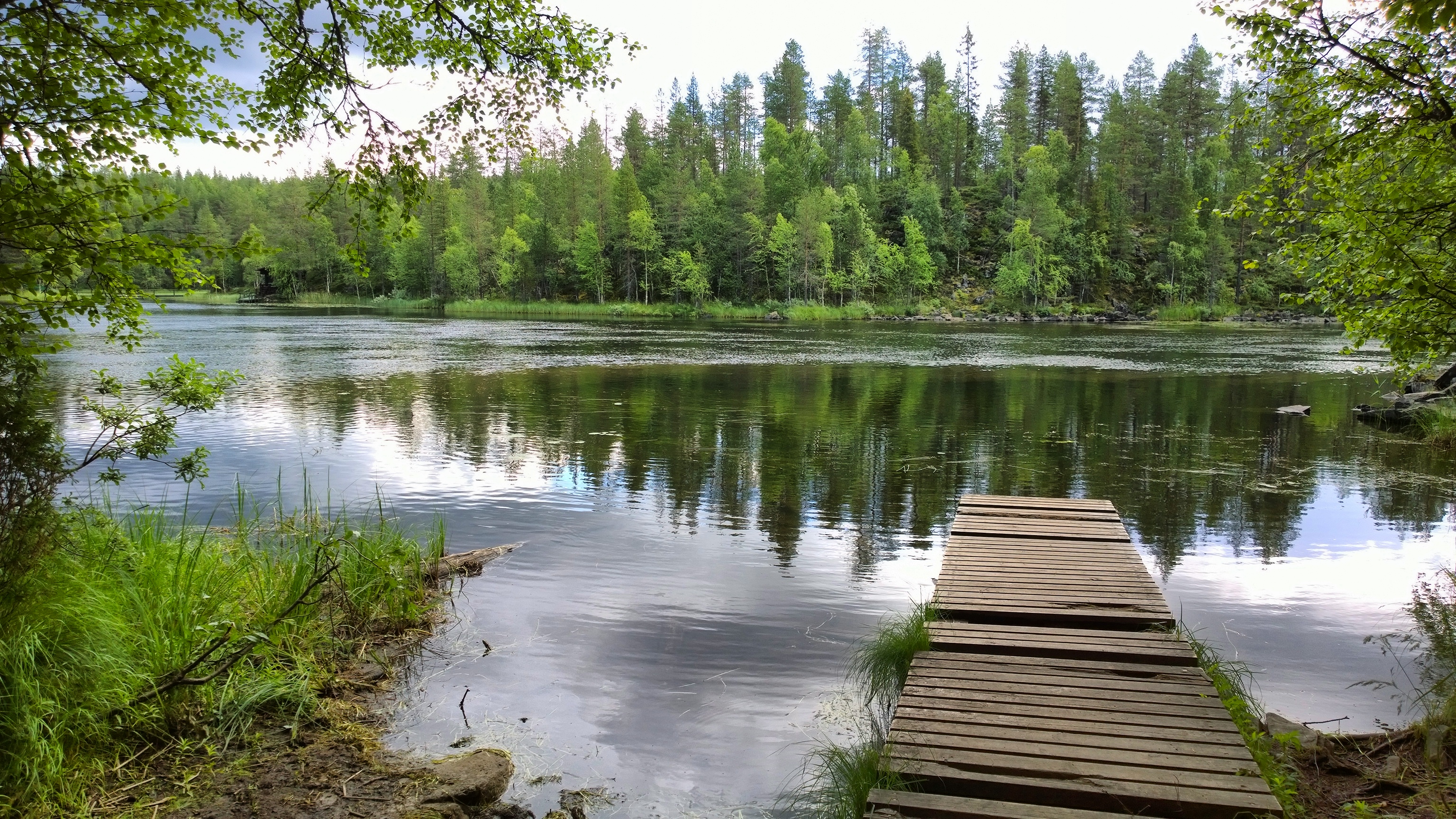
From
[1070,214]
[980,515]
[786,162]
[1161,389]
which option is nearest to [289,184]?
[786,162]

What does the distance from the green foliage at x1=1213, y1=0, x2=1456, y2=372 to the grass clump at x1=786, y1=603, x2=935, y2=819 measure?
4617 millimetres

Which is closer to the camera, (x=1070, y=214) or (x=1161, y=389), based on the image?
(x=1161, y=389)

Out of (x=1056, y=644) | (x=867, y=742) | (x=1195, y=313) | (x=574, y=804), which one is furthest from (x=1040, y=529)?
(x=1195, y=313)

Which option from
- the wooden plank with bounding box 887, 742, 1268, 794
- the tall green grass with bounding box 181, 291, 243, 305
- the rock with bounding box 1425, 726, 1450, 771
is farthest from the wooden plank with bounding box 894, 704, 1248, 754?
the tall green grass with bounding box 181, 291, 243, 305

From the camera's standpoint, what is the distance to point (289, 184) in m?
112

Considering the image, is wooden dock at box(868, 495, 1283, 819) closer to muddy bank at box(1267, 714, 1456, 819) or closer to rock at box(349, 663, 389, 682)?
muddy bank at box(1267, 714, 1456, 819)

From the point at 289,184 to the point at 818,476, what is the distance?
119 metres

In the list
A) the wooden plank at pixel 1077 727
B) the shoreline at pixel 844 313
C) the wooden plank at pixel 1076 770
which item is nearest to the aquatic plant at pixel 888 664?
the wooden plank at pixel 1077 727

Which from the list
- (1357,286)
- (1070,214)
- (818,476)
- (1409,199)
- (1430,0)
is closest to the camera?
Answer: (1430,0)

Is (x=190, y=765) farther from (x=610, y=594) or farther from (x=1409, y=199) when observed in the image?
(x=1409, y=199)

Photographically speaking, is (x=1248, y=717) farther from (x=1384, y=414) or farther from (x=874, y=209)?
(x=874, y=209)

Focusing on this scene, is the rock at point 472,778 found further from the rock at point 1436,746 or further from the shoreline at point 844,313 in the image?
the shoreline at point 844,313

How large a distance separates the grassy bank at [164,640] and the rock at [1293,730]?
6.22 meters

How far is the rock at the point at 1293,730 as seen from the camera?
5266mm
